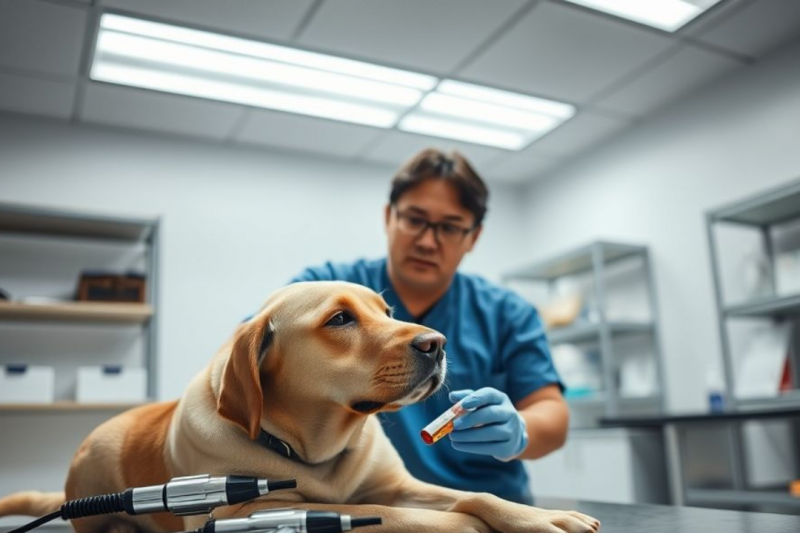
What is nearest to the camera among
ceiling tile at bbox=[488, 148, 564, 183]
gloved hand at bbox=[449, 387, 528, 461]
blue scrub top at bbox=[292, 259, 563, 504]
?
gloved hand at bbox=[449, 387, 528, 461]

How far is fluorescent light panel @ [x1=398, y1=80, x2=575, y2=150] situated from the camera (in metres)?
3.25

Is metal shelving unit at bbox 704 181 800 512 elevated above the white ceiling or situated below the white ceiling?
below

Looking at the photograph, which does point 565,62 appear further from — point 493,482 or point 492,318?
point 493,482

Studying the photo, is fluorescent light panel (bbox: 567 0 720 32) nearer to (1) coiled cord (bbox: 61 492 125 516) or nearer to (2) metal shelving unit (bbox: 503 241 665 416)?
(2) metal shelving unit (bbox: 503 241 665 416)

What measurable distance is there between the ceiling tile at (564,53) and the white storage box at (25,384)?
6.90 feet

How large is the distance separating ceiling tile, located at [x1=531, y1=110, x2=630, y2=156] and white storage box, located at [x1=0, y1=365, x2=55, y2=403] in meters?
2.61

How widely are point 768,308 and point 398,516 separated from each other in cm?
248

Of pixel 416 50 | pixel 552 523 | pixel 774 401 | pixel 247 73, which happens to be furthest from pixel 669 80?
pixel 552 523

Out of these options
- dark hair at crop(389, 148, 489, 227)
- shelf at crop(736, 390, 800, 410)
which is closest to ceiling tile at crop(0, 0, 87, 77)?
dark hair at crop(389, 148, 489, 227)

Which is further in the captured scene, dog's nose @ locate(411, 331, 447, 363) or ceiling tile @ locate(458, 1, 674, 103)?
ceiling tile @ locate(458, 1, 674, 103)

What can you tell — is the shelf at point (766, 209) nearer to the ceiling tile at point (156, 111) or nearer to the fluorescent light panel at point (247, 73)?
the fluorescent light panel at point (247, 73)

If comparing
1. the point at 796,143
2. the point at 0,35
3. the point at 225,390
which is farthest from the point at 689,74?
the point at 225,390

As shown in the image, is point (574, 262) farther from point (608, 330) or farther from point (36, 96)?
point (36, 96)

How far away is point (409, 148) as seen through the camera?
153 inches
